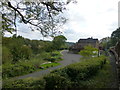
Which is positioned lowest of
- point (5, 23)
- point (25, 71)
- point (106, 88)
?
point (25, 71)

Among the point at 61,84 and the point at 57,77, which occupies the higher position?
the point at 57,77

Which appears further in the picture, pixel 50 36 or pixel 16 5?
pixel 50 36

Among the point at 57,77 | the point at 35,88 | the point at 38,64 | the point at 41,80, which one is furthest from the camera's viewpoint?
the point at 38,64

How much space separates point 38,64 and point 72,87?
12.5 meters

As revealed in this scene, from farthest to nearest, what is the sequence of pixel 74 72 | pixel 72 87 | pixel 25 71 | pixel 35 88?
pixel 25 71
pixel 74 72
pixel 72 87
pixel 35 88

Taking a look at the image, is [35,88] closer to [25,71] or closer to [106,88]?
[106,88]

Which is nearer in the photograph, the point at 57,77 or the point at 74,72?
the point at 57,77

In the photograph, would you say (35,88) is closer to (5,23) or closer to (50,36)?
(50,36)

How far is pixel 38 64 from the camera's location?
16.6 meters

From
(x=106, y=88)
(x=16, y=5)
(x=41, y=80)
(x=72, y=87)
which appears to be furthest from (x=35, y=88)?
(x=106, y=88)

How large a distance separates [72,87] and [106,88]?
155 cm

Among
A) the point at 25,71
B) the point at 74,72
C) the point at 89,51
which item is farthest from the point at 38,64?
the point at 74,72

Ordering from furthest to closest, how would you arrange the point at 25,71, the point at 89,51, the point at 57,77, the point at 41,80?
the point at 25,71 < the point at 89,51 < the point at 57,77 < the point at 41,80

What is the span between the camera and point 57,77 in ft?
13.7
